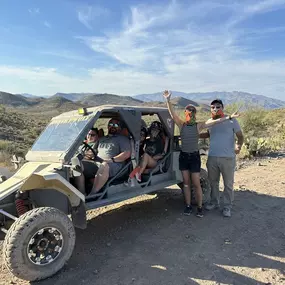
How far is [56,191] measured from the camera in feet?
14.9

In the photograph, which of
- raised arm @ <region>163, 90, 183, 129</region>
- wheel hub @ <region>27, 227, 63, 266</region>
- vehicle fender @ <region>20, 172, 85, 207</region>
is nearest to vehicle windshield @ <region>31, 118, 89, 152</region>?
vehicle fender @ <region>20, 172, 85, 207</region>

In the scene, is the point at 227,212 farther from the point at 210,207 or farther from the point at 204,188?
the point at 204,188

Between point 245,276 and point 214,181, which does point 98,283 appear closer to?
point 245,276

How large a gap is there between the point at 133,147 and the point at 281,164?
6.65 meters

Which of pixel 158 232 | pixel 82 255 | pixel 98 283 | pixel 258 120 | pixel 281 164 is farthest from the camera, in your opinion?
pixel 258 120

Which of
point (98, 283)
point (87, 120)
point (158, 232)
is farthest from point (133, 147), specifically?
point (98, 283)

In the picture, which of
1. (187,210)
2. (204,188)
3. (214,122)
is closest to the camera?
(214,122)

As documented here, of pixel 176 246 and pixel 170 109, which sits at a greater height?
pixel 170 109

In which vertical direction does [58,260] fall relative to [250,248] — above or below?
above

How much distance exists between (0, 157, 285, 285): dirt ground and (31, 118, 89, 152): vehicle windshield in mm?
1531

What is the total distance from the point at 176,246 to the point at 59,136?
8.01ft

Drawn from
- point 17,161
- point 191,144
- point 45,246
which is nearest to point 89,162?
point 17,161

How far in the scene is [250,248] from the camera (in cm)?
487

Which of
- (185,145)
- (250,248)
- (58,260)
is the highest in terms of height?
(185,145)
